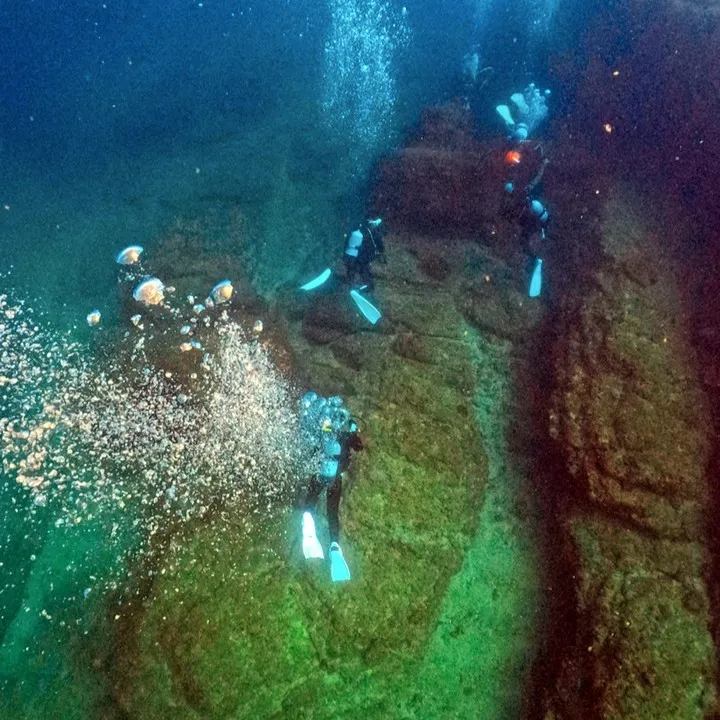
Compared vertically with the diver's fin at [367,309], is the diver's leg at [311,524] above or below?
below

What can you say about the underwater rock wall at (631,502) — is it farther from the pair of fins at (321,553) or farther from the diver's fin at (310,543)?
the diver's fin at (310,543)

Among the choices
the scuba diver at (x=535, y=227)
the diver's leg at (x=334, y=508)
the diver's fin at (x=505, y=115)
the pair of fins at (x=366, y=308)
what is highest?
the diver's fin at (x=505, y=115)

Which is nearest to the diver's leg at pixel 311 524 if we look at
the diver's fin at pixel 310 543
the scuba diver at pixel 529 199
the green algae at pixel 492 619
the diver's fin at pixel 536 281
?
the diver's fin at pixel 310 543

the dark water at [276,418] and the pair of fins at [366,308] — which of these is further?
the pair of fins at [366,308]

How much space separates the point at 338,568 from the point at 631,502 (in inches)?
95.4

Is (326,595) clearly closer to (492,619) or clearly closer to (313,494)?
(313,494)

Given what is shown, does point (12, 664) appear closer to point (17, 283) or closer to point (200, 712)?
point (200, 712)

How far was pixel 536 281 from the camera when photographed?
616 centimetres

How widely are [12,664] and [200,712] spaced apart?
1.59 m

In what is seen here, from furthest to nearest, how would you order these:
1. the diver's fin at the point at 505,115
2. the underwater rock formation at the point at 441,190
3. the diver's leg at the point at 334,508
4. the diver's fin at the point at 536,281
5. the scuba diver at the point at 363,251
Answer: the diver's fin at the point at 505,115
the underwater rock formation at the point at 441,190
the scuba diver at the point at 363,251
the diver's fin at the point at 536,281
the diver's leg at the point at 334,508

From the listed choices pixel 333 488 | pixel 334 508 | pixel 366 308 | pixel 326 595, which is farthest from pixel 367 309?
pixel 326 595

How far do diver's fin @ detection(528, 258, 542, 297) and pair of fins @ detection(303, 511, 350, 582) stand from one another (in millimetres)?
3852

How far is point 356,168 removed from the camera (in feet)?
27.8

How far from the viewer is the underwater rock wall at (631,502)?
3.29 meters
